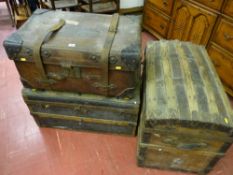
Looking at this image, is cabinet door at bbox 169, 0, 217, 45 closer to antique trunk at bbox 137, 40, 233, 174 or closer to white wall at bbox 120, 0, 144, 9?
antique trunk at bbox 137, 40, 233, 174

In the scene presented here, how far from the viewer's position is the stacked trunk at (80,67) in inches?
42.5

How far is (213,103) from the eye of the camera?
1051 millimetres

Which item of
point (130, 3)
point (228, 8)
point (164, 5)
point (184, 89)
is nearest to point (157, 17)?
point (164, 5)

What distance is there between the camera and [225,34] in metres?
1.65

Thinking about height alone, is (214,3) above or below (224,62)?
above

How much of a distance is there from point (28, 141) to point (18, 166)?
19 centimetres

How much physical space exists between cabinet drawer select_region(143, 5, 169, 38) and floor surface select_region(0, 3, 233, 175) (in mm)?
1465

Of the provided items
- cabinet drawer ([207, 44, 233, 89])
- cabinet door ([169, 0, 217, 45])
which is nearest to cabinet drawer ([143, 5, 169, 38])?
cabinet door ([169, 0, 217, 45])

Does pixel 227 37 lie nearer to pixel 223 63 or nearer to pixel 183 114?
pixel 223 63

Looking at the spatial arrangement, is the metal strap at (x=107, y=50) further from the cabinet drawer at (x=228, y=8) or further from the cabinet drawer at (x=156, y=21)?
the cabinet drawer at (x=156, y=21)

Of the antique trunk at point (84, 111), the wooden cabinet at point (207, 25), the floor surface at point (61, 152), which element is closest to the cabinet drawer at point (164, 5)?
the wooden cabinet at point (207, 25)

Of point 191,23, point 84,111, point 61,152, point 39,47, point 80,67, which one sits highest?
point 39,47

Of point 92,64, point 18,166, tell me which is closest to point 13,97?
point 18,166

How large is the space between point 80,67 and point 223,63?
1.32 metres
